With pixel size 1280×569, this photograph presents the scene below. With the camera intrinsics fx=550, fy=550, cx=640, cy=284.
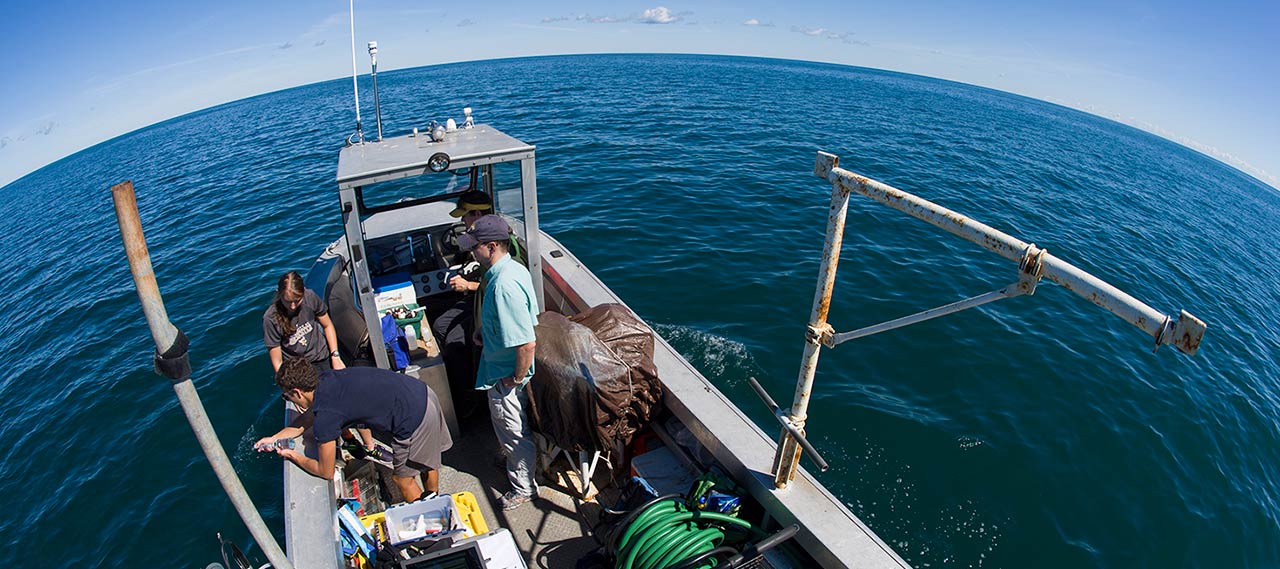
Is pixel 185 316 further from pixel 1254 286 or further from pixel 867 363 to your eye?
pixel 1254 286

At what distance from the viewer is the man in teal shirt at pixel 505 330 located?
3.39m

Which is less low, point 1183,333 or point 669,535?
point 1183,333

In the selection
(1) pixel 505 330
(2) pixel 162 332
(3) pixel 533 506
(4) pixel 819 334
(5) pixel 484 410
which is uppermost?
(2) pixel 162 332

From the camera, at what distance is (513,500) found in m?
4.24

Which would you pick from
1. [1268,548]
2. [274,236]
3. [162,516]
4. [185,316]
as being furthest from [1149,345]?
[274,236]

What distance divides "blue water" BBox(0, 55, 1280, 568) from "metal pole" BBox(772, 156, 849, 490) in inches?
143

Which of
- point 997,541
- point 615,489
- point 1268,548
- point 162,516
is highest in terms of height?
point 615,489

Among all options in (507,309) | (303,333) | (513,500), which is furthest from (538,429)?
(303,333)

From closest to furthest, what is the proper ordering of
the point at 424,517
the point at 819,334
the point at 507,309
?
the point at 819,334
the point at 507,309
the point at 424,517

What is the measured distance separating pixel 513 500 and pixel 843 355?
6.32 metres

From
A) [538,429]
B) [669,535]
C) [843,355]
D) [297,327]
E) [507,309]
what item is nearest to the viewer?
[669,535]

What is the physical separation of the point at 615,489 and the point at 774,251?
8977 mm

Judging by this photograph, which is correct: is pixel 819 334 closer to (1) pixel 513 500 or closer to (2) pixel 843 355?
(1) pixel 513 500

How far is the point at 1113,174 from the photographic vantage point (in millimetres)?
29000
